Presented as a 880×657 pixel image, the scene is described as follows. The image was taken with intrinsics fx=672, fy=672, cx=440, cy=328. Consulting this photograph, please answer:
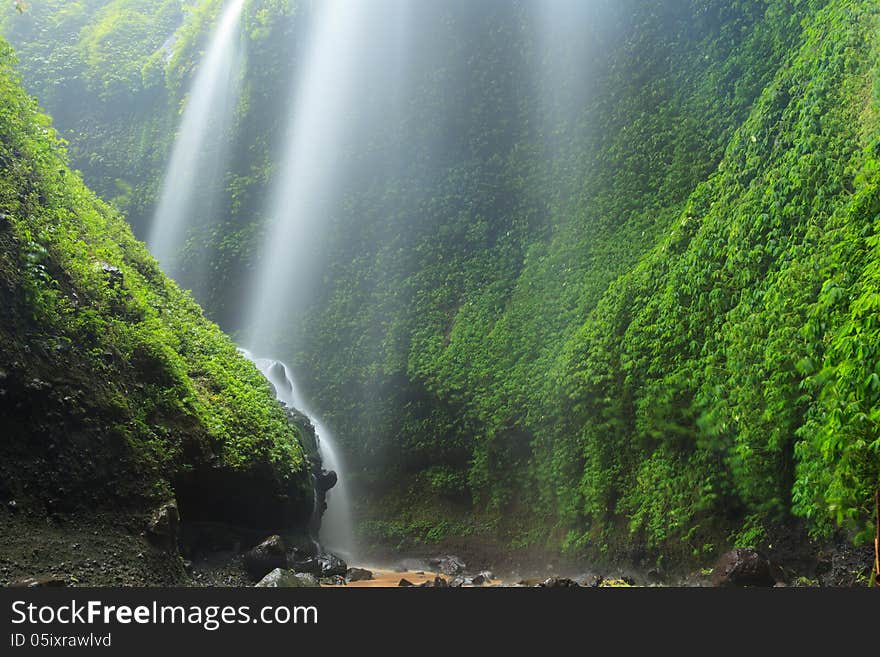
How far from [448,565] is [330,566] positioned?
2989 mm

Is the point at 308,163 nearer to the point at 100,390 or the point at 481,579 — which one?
the point at 481,579

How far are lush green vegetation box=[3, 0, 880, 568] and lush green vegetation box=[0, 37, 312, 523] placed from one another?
5.20m

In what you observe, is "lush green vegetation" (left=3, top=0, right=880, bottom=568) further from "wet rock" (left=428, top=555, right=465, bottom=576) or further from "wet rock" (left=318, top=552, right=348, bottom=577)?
"wet rock" (left=318, top=552, right=348, bottom=577)

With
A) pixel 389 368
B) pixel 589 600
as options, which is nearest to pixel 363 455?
pixel 389 368

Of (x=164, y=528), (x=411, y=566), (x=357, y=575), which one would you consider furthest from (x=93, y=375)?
(x=411, y=566)

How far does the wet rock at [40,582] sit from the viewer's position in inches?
213

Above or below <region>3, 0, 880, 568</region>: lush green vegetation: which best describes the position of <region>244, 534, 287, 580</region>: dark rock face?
below

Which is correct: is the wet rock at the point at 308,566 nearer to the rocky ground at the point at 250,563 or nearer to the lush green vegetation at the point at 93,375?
the rocky ground at the point at 250,563

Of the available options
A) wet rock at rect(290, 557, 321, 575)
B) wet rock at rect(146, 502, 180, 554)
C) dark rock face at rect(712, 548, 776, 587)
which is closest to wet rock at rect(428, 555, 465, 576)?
wet rock at rect(290, 557, 321, 575)

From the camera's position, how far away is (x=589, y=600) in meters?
3.75

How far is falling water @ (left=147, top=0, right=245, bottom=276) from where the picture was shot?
85.3 ft

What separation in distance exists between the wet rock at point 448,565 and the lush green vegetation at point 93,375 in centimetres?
335

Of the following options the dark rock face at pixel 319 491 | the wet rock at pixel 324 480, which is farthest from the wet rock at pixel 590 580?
the wet rock at pixel 324 480

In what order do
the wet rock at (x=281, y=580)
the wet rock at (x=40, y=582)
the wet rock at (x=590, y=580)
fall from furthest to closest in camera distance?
1. the wet rock at (x=590, y=580)
2. the wet rock at (x=281, y=580)
3. the wet rock at (x=40, y=582)
